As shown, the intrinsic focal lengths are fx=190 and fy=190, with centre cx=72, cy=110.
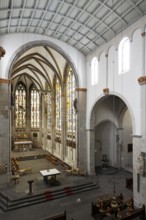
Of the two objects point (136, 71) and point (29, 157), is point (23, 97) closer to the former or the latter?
point (29, 157)

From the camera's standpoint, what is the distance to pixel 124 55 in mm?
15648

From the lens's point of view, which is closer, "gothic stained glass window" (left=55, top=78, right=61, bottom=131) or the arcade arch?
the arcade arch

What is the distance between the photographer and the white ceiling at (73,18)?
1405cm

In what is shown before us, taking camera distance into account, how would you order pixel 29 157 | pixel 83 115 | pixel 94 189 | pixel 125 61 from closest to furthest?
1. pixel 125 61
2. pixel 94 189
3. pixel 83 115
4. pixel 29 157

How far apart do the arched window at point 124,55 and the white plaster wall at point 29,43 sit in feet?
19.5

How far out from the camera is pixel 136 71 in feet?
46.1

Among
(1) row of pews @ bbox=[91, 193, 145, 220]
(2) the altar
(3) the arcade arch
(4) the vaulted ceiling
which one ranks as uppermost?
(4) the vaulted ceiling

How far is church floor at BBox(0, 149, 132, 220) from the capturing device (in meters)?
12.7

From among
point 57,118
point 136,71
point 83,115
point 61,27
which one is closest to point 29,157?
point 57,118

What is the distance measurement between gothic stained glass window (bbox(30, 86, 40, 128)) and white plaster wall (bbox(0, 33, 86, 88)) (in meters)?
19.9

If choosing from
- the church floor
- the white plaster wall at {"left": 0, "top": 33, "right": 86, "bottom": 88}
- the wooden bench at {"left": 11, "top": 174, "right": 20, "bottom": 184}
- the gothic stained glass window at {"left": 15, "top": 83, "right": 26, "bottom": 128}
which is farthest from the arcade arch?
the gothic stained glass window at {"left": 15, "top": 83, "right": 26, "bottom": 128}

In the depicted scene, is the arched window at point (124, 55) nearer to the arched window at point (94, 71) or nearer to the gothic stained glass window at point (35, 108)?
the arched window at point (94, 71)

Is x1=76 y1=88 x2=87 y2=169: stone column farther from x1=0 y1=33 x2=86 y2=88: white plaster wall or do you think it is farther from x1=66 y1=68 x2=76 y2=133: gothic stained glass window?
x1=66 y1=68 x2=76 y2=133: gothic stained glass window

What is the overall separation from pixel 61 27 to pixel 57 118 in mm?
14987
